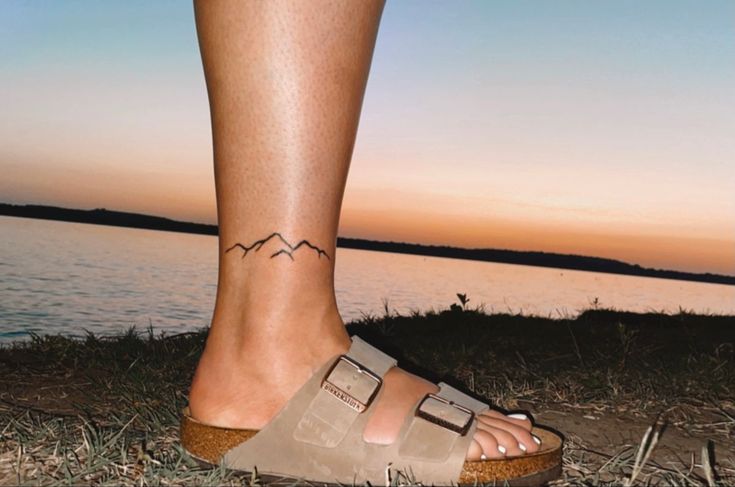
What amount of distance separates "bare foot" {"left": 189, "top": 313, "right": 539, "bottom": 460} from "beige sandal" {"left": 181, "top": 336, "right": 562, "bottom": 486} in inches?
0.9

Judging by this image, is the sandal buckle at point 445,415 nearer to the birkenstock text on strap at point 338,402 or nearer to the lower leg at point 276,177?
the birkenstock text on strap at point 338,402

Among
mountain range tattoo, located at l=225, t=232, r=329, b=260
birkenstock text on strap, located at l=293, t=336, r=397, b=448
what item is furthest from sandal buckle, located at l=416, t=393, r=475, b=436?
mountain range tattoo, located at l=225, t=232, r=329, b=260

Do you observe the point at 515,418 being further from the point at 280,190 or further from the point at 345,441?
the point at 280,190

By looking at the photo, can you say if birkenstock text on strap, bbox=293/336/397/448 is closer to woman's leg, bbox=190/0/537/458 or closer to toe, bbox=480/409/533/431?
woman's leg, bbox=190/0/537/458

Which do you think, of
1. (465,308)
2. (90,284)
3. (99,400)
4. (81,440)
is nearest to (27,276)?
(90,284)

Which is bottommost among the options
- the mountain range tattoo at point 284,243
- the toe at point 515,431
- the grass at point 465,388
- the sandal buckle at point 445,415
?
the grass at point 465,388

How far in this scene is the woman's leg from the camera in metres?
1.27

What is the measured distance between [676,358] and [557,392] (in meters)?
1.04

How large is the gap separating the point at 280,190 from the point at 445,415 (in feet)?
1.87

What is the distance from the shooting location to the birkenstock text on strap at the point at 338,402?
1.25 m

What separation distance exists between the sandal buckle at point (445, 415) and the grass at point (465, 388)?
0.55 feet

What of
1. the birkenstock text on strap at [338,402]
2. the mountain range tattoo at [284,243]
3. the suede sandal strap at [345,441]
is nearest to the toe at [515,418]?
the suede sandal strap at [345,441]

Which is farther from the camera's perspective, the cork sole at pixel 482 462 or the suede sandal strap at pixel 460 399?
the suede sandal strap at pixel 460 399

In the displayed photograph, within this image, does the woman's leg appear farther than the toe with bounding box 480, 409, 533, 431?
No
